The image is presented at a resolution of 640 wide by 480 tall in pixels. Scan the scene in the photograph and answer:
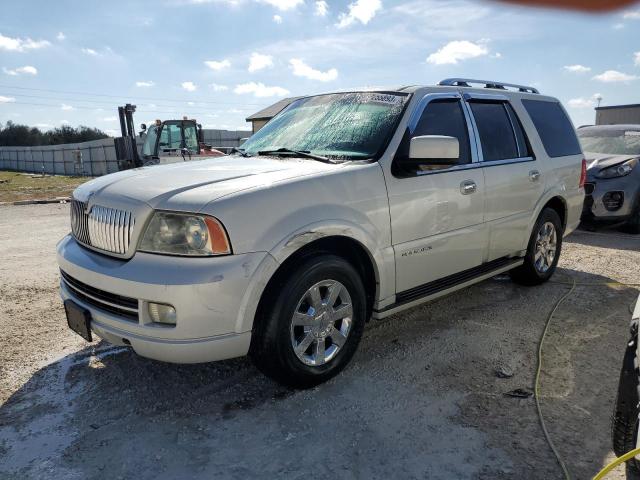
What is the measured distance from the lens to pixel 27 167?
40719mm

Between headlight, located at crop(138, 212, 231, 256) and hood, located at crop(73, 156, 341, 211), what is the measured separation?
0.21 ft

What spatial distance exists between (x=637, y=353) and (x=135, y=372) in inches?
111

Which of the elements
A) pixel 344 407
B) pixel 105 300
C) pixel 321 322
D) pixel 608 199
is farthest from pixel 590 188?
pixel 105 300

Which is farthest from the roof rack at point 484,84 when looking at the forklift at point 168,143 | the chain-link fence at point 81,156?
the chain-link fence at point 81,156

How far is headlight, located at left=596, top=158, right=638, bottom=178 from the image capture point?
784cm

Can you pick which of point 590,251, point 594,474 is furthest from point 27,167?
point 594,474

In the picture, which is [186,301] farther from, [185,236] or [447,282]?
[447,282]

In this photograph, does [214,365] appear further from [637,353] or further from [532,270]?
[532,270]

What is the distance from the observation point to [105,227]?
2.96m

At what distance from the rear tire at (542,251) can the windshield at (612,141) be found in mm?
4104

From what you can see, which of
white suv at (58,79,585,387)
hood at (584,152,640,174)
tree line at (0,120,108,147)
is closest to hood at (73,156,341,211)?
white suv at (58,79,585,387)

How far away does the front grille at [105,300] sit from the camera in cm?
273

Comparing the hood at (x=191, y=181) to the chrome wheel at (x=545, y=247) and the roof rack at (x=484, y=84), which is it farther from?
the chrome wheel at (x=545, y=247)

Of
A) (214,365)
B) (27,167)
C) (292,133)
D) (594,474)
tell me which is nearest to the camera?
(594,474)
